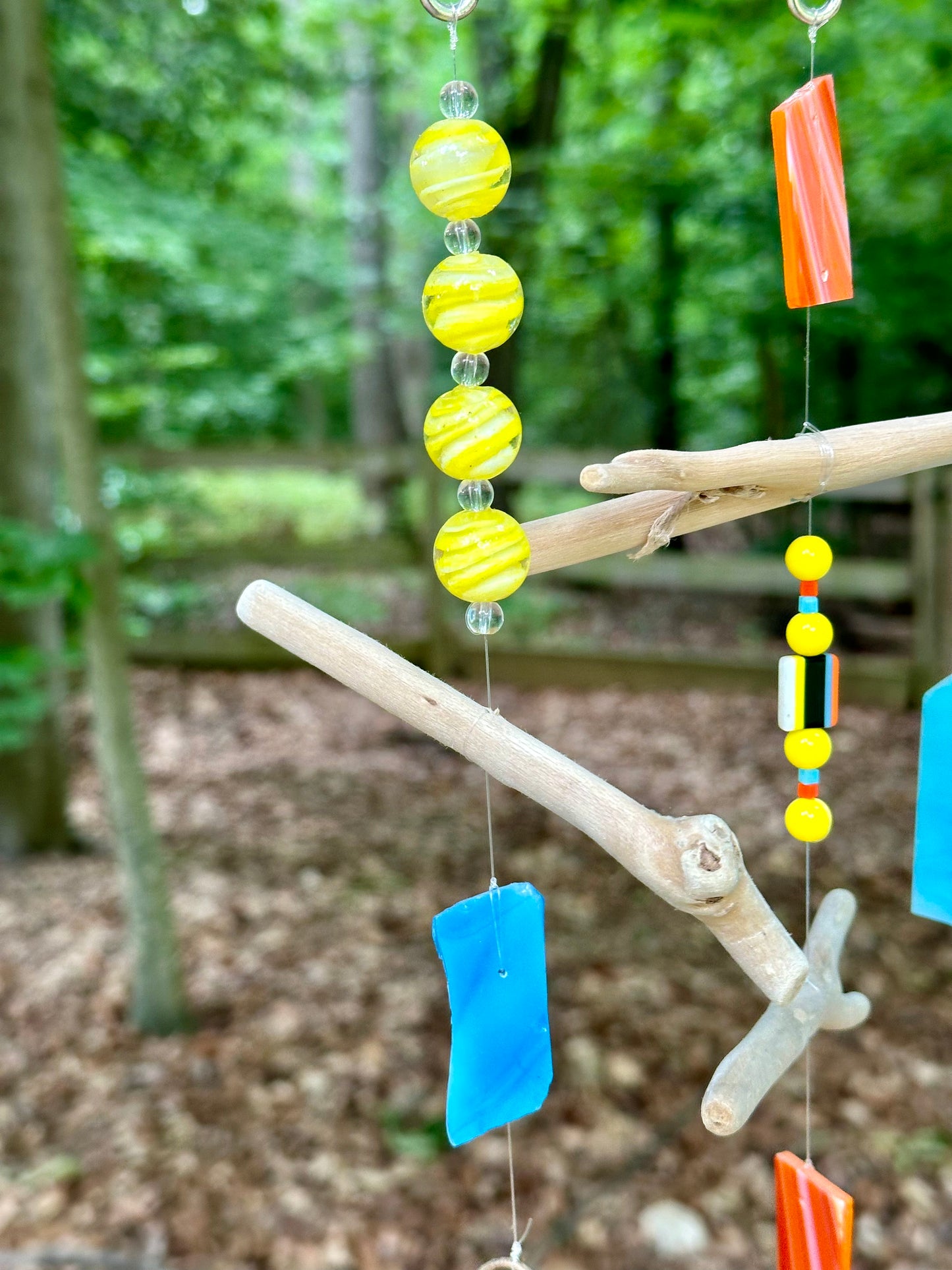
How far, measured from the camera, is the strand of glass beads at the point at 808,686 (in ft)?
2.19

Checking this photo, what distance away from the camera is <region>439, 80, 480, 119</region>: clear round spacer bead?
0.62 metres

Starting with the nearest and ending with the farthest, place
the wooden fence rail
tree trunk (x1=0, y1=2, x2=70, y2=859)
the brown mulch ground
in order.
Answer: the brown mulch ground
tree trunk (x1=0, y1=2, x2=70, y2=859)
the wooden fence rail

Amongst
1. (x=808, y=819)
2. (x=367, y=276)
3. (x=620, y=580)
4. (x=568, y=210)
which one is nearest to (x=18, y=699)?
(x=808, y=819)

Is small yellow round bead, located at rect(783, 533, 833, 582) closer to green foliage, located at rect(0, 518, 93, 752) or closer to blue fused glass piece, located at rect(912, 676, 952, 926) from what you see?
blue fused glass piece, located at rect(912, 676, 952, 926)

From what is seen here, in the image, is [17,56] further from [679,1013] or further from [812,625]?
[679,1013]

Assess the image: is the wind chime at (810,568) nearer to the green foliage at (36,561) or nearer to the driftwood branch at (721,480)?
the driftwood branch at (721,480)

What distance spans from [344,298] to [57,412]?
4.15 meters

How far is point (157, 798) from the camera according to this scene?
9.10 feet

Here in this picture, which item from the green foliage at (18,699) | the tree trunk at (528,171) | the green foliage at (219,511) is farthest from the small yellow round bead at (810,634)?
the green foliage at (219,511)

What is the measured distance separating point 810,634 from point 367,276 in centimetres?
516

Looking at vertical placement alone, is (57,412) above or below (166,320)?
below

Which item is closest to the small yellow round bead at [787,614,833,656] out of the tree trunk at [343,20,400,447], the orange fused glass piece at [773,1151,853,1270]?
the orange fused glass piece at [773,1151,853,1270]

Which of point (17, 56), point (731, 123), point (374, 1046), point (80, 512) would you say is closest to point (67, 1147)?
point (374, 1046)

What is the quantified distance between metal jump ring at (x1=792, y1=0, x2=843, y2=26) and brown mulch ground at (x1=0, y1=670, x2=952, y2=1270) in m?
1.51
